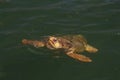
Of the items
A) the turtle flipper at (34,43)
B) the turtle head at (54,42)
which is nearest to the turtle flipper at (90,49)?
the turtle head at (54,42)

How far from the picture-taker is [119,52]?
11.8m

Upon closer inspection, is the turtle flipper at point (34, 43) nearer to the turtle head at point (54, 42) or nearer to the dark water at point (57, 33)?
the dark water at point (57, 33)

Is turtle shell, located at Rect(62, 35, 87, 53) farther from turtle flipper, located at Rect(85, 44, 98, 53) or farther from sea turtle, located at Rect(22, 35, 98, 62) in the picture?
turtle flipper, located at Rect(85, 44, 98, 53)

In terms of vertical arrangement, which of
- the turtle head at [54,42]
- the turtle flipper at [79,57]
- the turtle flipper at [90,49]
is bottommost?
the turtle flipper at [79,57]

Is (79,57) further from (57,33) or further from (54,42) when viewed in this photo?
(57,33)

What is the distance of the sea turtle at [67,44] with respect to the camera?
11547 mm

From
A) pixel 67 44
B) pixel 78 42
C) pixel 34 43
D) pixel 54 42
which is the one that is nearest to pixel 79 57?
pixel 67 44

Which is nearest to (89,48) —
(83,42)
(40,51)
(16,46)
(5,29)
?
(83,42)

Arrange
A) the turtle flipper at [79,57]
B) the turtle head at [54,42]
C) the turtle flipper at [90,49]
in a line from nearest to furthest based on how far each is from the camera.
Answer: the turtle flipper at [79,57] → the turtle head at [54,42] → the turtle flipper at [90,49]

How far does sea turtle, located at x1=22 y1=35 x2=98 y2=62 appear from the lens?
11.5 m

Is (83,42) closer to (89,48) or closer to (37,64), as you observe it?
(89,48)

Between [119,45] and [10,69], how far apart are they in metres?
3.76

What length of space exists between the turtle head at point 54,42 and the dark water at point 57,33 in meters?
0.38

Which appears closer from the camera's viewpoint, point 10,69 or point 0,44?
point 10,69
